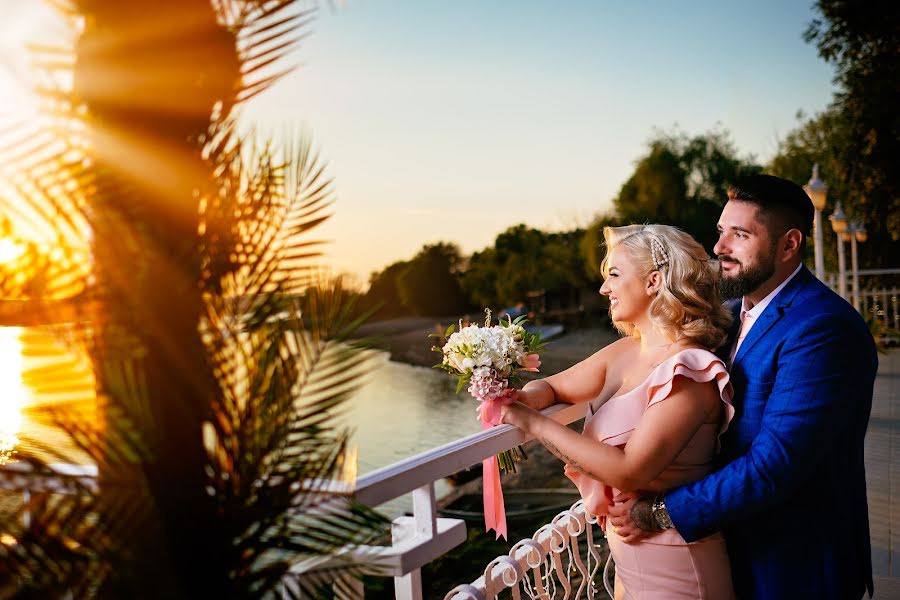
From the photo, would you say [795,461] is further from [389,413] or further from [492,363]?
[389,413]

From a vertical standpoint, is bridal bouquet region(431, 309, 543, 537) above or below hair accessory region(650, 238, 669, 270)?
below

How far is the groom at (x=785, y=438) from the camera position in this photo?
2041 millimetres

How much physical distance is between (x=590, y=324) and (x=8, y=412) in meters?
48.3

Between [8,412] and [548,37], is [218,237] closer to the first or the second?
[8,412]

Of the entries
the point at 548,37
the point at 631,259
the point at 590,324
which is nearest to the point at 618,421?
the point at 631,259

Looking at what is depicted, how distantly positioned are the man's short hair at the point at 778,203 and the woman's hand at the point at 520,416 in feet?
3.10

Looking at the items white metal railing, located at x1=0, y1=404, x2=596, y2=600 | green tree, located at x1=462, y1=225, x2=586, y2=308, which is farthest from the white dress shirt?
green tree, located at x1=462, y1=225, x2=586, y2=308

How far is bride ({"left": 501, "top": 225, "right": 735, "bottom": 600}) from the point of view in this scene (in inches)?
81.7

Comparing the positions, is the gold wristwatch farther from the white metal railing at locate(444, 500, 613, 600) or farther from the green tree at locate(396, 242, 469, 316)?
the green tree at locate(396, 242, 469, 316)

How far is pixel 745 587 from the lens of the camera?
7.32 ft

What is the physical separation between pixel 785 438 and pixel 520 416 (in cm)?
75

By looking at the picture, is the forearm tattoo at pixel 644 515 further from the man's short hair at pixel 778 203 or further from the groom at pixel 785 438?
the man's short hair at pixel 778 203

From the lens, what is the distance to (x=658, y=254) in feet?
7.54

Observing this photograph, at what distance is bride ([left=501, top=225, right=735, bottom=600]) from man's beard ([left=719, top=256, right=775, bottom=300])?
54 millimetres
